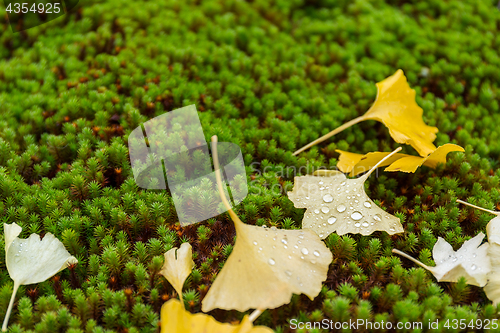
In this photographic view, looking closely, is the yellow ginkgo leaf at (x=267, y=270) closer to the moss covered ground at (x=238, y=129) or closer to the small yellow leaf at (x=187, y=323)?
the small yellow leaf at (x=187, y=323)

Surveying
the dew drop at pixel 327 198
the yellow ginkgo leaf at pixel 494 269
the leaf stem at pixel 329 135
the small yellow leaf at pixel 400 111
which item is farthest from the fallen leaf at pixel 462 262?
the leaf stem at pixel 329 135

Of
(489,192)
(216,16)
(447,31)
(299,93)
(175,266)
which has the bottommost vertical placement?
(489,192)

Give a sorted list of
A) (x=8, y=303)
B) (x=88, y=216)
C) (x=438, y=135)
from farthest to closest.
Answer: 1. (x=438, y=135)
2. (x=88, y=216)
3. (x=8, y=303)

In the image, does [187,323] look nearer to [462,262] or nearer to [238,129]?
[462,262]

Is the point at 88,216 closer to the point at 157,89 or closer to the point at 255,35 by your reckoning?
the point at 157,89

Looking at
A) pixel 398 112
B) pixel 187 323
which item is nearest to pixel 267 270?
pixel 187 323

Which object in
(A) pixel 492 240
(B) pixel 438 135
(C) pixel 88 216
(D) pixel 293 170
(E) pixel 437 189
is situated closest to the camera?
(A) pixel 492 240

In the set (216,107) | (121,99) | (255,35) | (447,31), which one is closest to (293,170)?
(216,107)
